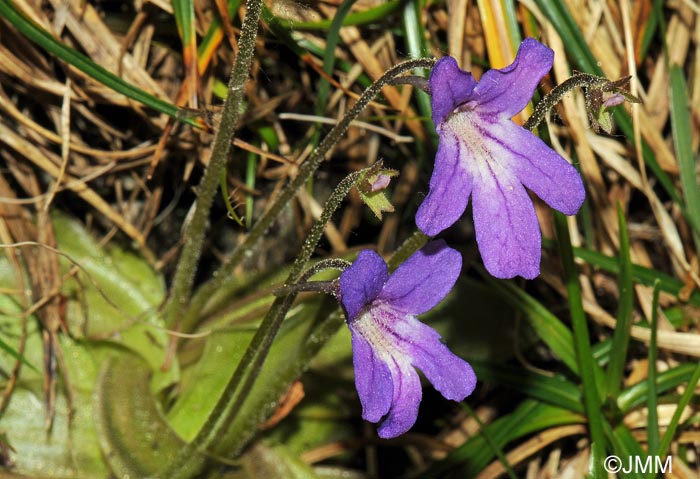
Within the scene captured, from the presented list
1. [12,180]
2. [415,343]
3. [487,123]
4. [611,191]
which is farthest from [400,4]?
[12,180]

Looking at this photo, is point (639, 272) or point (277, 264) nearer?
point (639, 272)

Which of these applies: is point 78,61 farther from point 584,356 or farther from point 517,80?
point 584,356

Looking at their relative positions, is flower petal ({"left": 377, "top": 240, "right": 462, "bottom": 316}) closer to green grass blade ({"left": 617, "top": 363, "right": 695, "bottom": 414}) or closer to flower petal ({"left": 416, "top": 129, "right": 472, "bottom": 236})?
flower petal ({"left": 416, "top": 129, "right": 472, "bottom": 236})

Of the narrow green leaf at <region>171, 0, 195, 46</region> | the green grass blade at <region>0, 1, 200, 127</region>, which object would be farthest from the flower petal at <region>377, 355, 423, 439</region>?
the narrow green leaf at <region>171, 0, 195, 46</region>

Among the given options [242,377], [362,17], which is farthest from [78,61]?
[242,377]

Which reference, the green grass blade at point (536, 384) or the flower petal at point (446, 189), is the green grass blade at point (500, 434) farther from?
the flower petal at point (446, 189)

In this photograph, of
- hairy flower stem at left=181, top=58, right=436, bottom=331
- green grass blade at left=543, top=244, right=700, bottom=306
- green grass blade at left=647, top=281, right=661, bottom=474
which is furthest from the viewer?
green grass blade at left=543, top=244, right=700, bottom=306
